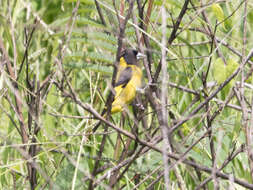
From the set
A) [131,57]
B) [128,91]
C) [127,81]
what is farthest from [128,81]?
[131,57]

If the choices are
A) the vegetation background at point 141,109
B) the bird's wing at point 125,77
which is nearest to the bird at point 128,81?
the bird's wing at point 125,77

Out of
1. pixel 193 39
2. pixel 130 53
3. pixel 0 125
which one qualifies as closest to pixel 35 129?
pixel 0 125

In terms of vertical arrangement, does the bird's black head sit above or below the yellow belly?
above

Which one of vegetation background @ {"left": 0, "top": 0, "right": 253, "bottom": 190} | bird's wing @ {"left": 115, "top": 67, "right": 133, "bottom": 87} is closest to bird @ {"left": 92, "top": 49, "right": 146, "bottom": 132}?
bird's wing @ {"left": 115, "top": 67, "right": 133, "bottom": 87}

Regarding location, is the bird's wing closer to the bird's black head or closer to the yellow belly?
the yellow belly

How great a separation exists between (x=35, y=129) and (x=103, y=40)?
640 millimetres

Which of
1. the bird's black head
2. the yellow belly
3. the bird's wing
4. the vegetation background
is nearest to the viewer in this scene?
the vegetation background

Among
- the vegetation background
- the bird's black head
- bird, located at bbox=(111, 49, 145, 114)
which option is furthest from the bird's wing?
the vegetation background

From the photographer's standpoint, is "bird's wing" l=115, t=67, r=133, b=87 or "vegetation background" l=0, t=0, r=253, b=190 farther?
"bird's wing" l=115, t=67, r=133, b=87

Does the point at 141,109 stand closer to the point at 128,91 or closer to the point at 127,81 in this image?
the point at 128,91

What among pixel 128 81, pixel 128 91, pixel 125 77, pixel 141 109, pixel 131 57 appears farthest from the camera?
pixel 131 57

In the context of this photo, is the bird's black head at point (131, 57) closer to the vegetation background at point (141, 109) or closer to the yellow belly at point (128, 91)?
the yellow belly at point (128, 91)

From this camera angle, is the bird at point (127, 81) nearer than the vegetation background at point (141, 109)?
No

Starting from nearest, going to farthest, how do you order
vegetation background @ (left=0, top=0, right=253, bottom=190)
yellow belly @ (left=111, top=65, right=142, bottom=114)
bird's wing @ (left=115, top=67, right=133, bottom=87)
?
vegetation background @ (left=0, top=0, right=253, bottom=190)
yellow belly @ (left=111, top=65, right=142, bottom=114)
bird's wing @ (left=115, top=67, right=133, bottom=87)
